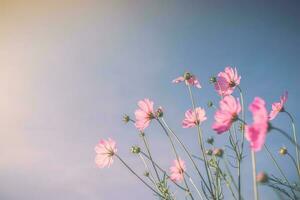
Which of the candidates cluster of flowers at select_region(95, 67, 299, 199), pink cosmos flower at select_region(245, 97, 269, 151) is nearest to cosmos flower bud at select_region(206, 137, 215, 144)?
cluster of flowers at select_region(95, 67, 299, 199)

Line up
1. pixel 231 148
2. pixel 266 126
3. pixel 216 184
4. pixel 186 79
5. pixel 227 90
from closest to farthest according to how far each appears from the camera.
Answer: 1. pixel 266 126
2. pixel 216 184
3. pixel 231 148
4. pixel 227 90
5. pixel 186 79

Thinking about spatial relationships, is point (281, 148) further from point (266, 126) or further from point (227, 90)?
point (266, 126)

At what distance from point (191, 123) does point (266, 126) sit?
0.93 meters

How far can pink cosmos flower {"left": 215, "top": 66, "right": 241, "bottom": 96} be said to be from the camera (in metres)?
1.71

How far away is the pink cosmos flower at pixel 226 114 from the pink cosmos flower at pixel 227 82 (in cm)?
54

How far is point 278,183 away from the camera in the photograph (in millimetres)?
1478

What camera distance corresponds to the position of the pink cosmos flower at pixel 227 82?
5.63 feet

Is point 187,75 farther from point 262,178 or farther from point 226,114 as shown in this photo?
point 262,178

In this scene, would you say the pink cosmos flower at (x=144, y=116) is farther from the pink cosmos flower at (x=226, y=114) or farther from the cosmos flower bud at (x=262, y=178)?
the cosmos flower bud at (x=262, y=178)

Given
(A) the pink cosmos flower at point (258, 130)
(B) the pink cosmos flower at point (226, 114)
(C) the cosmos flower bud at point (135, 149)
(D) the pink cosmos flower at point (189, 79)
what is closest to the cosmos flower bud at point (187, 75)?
(D) the pink cosmos flower at point (189, 79)

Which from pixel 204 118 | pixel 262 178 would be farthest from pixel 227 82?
pixel 262 178

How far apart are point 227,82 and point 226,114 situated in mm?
702

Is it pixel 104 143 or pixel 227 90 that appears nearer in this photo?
pixel 227 90

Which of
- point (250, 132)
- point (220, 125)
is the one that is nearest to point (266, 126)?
point (250, 132)
